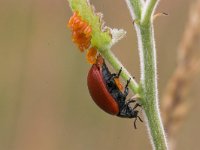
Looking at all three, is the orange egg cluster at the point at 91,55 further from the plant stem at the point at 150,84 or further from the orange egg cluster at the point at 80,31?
the plant stem at the point at 150,84

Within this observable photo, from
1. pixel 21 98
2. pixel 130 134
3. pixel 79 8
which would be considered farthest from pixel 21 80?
pixel 79 8

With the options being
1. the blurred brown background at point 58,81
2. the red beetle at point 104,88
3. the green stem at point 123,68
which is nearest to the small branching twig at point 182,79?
the red beetle at point 104,88

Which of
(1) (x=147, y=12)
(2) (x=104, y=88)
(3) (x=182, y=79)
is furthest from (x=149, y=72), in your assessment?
(3) (x=182, y=79)

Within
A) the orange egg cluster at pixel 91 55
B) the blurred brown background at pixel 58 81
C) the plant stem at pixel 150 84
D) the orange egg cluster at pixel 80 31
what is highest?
the blurred brown background at pixel 58 81

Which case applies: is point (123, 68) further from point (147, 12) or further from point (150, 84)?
point (147, 12)

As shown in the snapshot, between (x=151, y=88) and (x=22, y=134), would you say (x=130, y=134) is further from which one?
(x=151, y=88)

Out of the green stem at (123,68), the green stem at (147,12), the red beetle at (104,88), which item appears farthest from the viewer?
the red beetle at (104,88)

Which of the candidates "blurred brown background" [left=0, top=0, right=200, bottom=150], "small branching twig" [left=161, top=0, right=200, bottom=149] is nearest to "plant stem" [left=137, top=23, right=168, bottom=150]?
"small branching twig" [left=161, top=0, right=200, bottom=149]
